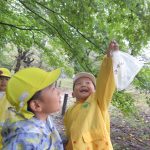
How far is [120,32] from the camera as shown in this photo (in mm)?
4977

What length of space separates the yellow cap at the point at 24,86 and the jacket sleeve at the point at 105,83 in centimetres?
57

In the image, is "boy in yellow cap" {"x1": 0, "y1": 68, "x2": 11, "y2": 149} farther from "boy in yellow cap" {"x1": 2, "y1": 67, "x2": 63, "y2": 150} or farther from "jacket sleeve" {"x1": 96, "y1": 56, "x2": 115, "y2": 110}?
"boy in yellow cap" {"x1": 2, "y1": 67, "x2": 63, "y2": 150}

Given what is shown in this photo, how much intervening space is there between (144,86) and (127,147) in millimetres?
3789

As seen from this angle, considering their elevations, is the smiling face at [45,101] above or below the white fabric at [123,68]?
below

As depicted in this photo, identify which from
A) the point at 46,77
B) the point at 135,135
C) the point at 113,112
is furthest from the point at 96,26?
the point at 113,112

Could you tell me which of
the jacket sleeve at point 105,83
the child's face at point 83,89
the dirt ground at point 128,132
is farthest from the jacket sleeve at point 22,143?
the dirt ground at point 128,132

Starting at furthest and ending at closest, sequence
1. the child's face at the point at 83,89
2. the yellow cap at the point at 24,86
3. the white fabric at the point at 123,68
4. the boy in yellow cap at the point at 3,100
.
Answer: the boy in yellow cap at the point at 3,100 → the child's face at the point at 83,89 → the white fabric at the point at 123,68 → the yellow cap at the point at 24,86

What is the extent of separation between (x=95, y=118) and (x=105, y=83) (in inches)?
10.6

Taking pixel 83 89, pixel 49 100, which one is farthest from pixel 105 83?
pixel 49 100

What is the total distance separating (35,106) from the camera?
6.56ft

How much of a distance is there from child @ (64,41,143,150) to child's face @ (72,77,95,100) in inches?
2.8

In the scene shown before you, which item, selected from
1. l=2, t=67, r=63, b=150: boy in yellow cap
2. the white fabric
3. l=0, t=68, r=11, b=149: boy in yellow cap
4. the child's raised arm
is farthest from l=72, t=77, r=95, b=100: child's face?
l=0, t=68, r=11, b=149: boy in yellow cap

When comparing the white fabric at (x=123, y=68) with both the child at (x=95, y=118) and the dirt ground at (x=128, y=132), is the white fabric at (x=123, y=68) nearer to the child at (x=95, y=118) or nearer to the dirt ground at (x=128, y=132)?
the child at (x=95, y=118)

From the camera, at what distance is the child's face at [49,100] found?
200 cm
